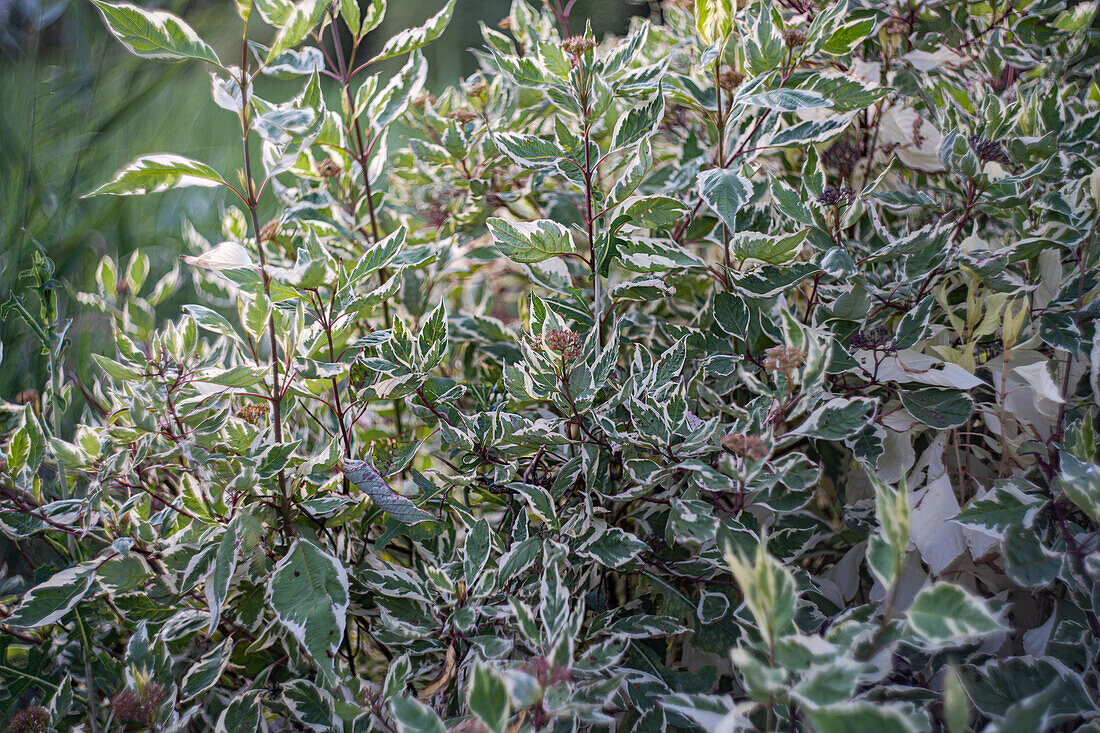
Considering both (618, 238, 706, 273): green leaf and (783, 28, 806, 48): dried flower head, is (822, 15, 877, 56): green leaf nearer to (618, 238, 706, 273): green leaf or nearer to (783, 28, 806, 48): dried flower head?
(783, 28, 806, 48): dried flower head

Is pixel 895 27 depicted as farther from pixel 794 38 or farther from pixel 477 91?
pixel 477 91

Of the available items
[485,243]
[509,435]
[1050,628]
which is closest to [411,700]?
[509,435]

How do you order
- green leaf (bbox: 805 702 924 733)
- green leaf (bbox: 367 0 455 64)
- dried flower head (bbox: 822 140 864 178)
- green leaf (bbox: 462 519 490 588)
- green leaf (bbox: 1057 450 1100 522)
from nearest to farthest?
green leaf (bbox: 805 702 924 733)
green leaf (bbox: 1057 450 1100 522)
green leaf (bbox: 462 519 490 588)
green leaf (bbox: 367 0 455 64)
dried flower head (bbox: 822 140 864 178)

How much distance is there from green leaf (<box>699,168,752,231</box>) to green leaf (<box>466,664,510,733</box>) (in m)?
0.32

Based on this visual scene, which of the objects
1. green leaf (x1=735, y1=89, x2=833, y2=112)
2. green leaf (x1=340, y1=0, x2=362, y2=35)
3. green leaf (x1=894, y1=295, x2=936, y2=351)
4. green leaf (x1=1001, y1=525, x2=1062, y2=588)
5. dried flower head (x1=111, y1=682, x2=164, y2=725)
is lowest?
dried flower head (x1=111, y1=682, x2=164, y2=725)

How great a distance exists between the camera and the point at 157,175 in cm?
48

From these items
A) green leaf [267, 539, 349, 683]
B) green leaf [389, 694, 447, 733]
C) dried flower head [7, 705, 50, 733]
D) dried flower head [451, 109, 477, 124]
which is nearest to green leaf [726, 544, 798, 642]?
green leaf [389, 694, 447, 733]

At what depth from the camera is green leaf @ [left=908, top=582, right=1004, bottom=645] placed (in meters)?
0.29

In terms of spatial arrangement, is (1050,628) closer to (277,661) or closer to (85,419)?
(277,661)

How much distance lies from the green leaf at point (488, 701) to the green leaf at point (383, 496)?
171mm

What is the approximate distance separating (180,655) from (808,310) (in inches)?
22.7

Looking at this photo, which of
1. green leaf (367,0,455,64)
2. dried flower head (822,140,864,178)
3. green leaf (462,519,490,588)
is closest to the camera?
green leaf (462,519,490,588)

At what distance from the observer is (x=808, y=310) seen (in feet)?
1.89

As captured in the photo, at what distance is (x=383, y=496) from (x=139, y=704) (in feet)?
0.68
